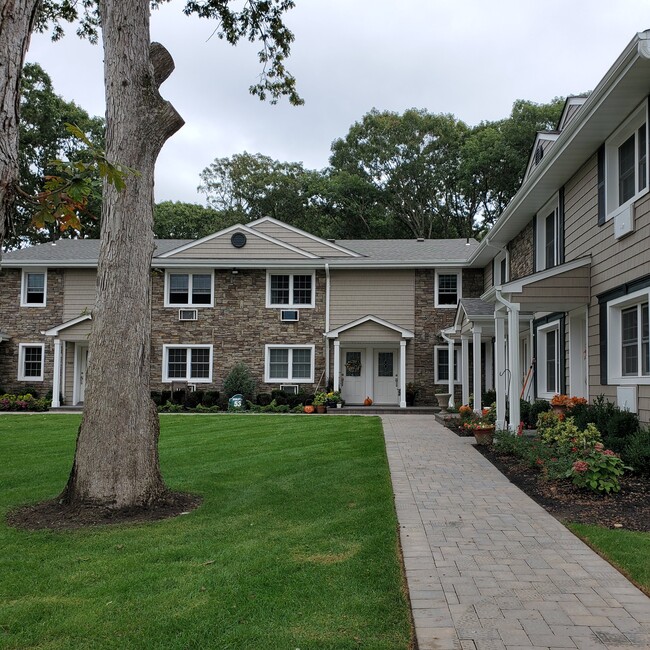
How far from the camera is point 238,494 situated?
22.4ft

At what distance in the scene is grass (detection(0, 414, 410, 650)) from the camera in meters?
3.28

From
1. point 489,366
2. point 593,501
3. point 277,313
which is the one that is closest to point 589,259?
point 593,501

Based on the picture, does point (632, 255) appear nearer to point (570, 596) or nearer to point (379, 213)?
point (570, 596)

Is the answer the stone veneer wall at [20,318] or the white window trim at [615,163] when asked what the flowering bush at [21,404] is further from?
the white window trim at [615,163]

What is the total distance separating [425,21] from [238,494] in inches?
414

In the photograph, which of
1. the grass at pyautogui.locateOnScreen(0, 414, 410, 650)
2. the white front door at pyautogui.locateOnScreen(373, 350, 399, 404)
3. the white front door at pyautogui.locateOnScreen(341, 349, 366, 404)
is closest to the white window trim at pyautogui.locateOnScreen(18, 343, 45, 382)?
the white front door at pyautogui.locateOnScreen(341, 349, 366, 404)

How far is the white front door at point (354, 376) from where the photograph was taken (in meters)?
20.9

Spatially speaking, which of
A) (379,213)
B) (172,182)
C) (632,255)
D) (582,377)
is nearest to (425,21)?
(632,255)

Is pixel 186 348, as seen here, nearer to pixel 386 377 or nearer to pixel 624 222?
pixel 386 377

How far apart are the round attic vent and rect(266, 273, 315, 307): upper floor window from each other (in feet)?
4.48

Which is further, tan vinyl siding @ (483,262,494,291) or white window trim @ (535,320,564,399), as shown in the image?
tan vinyl siding @ (483,262,494,291)

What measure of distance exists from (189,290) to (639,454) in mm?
16418

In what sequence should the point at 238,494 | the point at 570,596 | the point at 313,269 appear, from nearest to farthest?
the point at 570,596 < the point at 238,494 < the point at 313,269

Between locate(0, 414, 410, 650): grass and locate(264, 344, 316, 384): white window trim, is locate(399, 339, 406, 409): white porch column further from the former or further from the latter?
locate(0, 414, 410, 650): grass
